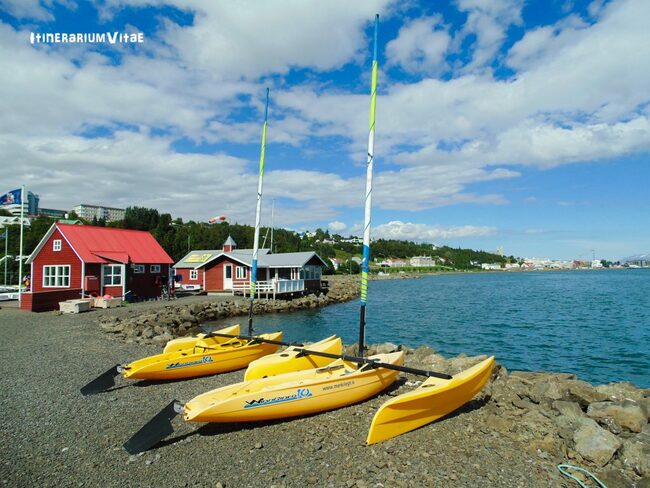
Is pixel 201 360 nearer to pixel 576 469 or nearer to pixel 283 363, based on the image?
pixel 283 363

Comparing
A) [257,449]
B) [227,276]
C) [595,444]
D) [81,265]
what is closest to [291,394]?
[257,449]

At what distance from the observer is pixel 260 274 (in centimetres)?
4416

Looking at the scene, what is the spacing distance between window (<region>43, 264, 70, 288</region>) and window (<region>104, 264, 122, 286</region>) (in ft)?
7.59

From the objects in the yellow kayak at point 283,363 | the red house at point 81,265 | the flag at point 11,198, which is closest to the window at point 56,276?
the red house at point 81,265

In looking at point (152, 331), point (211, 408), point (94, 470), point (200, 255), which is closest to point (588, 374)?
point (211, 408)

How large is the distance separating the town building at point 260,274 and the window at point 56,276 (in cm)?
1459

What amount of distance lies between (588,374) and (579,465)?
1256 cm

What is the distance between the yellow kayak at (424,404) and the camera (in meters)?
7.13

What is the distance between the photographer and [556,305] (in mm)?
43031

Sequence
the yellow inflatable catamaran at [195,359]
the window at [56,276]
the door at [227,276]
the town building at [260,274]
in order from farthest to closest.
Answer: the door at [227,276] < the town building at [260,274] < the window at [56,276] < the yellow inflatable catamaran at [195,359]

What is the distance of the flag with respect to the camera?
1107 inches

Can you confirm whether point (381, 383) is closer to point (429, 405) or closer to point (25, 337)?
point (429, 405)

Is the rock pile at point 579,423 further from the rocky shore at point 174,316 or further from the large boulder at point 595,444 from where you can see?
the rocky shore at point 174,316

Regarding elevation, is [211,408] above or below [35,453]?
above
